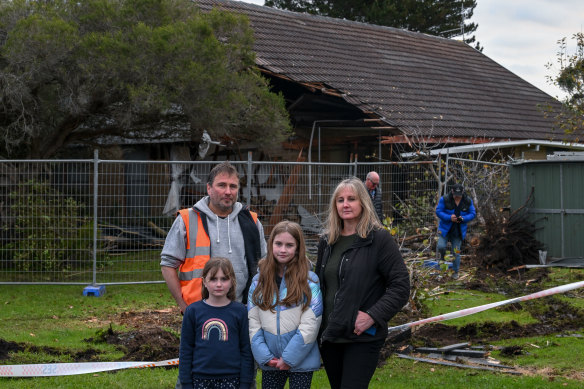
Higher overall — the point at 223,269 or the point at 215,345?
the point at 223,269

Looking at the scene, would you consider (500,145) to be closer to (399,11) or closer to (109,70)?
(109,70)

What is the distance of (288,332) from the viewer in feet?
13.9

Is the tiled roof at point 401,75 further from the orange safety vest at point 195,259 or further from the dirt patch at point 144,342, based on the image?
the orange safety vest at point 195,259

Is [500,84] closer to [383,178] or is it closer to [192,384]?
[383,178]

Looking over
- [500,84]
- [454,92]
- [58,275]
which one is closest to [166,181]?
[58,275]

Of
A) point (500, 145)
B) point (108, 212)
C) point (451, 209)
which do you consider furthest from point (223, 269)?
point (500, 145)

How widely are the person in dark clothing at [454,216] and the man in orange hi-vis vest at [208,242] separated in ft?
25.4

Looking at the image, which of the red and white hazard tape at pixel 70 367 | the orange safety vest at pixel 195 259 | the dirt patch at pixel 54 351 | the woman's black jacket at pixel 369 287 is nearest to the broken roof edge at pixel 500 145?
the dirt patch at pixel 54 351

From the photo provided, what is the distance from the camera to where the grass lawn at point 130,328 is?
6172 mm

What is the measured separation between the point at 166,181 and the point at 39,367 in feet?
24.5

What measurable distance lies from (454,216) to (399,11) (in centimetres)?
3062

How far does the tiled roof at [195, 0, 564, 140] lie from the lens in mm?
18438

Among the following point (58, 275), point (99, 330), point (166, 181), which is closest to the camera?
point (99, 330)

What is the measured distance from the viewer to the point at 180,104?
12.7m
